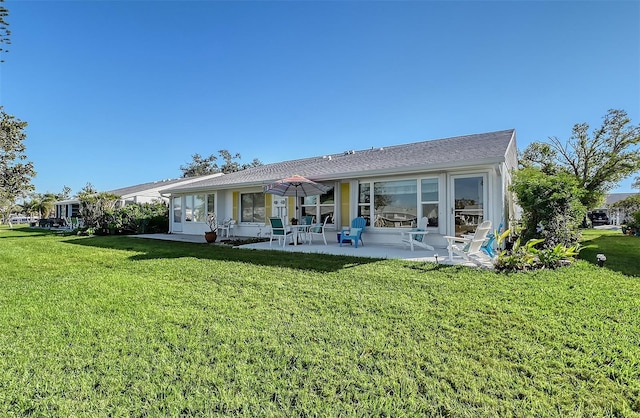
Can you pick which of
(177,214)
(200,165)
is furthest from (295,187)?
(200,165)

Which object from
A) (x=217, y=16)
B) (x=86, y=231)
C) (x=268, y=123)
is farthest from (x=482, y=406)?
(x=268, y=123)

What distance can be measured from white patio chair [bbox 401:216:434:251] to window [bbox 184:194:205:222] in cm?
1143

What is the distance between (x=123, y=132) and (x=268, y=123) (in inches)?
468

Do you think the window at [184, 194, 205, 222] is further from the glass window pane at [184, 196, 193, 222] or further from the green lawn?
the green lawn

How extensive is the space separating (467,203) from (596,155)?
2326 centimetres

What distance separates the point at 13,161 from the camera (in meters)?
25.8

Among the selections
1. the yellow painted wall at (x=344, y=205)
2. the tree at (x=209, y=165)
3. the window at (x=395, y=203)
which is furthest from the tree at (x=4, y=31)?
the tree at (x=209, y=165)

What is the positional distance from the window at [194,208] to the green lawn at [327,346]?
35.6 ft

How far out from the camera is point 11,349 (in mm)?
3107

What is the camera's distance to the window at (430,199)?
953 centimetres

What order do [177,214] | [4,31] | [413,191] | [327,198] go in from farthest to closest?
[177,214] → [327,198] → [413,191] → [4,31]

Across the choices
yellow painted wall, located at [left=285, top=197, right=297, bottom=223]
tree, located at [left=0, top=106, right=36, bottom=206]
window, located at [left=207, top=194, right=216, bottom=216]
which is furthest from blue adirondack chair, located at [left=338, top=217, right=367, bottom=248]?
tree, located at [left=0, top=106, right=36, bottom=206]

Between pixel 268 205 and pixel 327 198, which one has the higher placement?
pixel 327 198

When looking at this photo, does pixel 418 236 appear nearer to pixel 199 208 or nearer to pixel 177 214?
pixel 199 208
